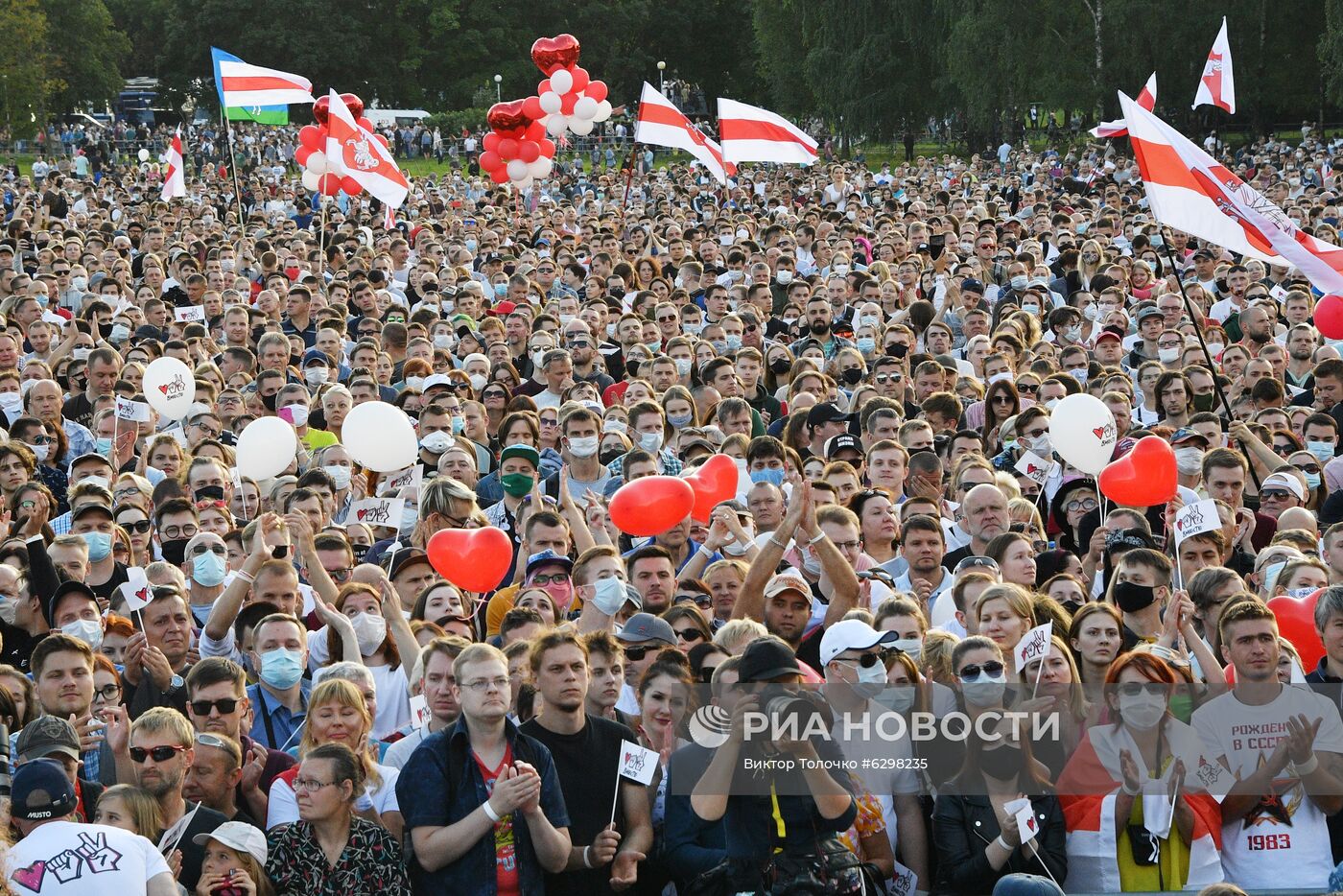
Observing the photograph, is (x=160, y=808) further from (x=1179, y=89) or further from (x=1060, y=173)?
(x=1179, y=89)

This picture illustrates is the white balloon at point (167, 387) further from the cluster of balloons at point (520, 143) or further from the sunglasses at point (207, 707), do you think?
the cluster of balloons at point (520, 143)

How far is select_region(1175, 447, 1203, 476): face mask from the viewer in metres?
10.2

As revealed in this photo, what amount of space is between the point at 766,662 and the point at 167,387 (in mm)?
7180

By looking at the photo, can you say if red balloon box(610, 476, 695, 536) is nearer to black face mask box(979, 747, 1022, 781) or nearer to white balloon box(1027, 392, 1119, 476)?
white balloon box(1027, 392, 1119, 476)

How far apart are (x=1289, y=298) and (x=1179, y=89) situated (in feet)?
106

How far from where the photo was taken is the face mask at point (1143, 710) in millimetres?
6105

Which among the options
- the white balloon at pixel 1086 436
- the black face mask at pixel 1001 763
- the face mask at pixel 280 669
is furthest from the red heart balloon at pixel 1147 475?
the face mask at pixel 280 669

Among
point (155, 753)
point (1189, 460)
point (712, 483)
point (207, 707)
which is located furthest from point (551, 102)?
point (155, 753)

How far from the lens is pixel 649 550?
316 inches

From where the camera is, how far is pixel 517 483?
32.3 ft

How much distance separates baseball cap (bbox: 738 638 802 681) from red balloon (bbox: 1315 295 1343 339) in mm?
8214

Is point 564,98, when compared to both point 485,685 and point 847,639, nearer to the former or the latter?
point 847,639

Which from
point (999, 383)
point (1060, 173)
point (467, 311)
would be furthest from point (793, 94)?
point (999, 383)

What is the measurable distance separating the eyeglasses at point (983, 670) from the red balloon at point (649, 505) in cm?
270
